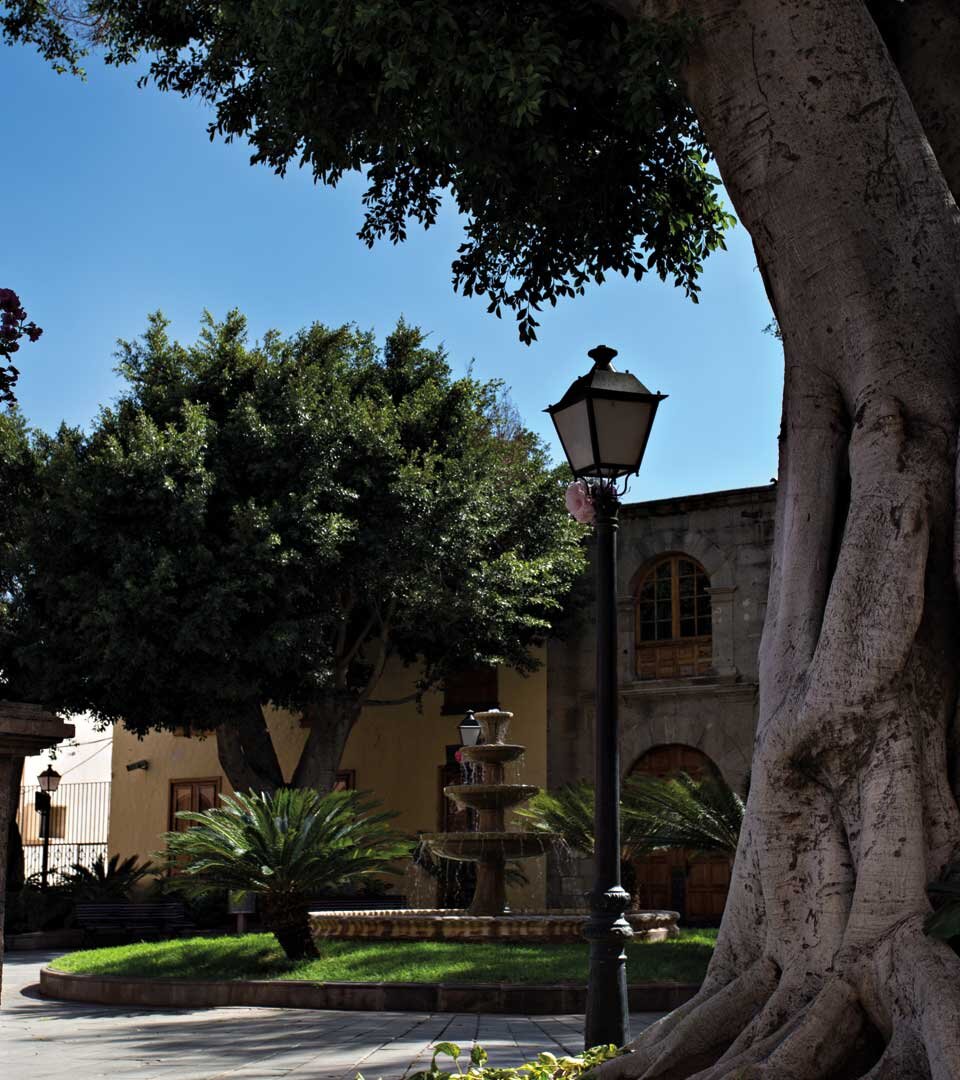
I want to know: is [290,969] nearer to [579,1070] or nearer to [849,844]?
[579,1070]

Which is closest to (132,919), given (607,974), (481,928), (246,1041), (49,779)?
(49,779)

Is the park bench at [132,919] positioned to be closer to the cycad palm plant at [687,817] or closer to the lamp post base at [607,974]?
the cycad palm plant at [687,817]

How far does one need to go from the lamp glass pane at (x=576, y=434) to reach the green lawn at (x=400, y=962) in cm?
500

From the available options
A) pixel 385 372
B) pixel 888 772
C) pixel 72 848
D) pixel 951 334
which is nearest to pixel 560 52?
pixel 951 334

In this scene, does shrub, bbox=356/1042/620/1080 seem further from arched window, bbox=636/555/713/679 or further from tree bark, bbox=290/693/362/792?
arched window, bbox=636/555/713/679

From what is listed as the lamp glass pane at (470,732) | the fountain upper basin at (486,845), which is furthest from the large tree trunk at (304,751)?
the fountain upper basin at (486,845)

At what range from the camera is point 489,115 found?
24.8 ft

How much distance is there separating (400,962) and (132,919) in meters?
9.41

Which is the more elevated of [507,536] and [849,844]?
[507,536]

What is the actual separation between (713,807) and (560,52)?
8.98m

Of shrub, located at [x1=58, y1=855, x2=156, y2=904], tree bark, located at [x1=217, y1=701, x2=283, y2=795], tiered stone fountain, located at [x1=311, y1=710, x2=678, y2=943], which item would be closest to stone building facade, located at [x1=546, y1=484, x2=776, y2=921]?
tree bark, located at [x1=217, y1=701, x2=283, y2=795]

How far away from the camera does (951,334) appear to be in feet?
18.3

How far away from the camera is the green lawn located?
36.8 feet

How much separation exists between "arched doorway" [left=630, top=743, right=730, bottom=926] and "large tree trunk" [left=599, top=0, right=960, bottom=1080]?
16.5 metres
